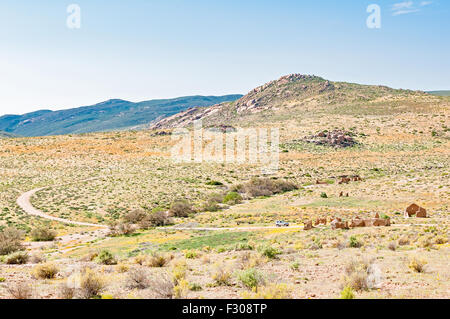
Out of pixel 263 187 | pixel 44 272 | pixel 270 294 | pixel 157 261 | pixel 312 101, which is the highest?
pixel 312 101

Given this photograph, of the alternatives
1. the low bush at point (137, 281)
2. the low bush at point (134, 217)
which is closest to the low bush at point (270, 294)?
the low bush at point (137, 281)

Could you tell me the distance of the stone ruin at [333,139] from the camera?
76688 mm

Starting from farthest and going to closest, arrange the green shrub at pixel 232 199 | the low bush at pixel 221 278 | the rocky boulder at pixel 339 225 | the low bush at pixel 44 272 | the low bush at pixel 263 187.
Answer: the low bush at pixel 263 187
the green shrub at pixel 232 199
the rocky boulder at pixel 339 225
the low bush at pixel 44 272
the low bush at pixel 221 278

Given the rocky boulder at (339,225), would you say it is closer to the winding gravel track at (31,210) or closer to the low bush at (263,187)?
the winding gravel track at (31,210)

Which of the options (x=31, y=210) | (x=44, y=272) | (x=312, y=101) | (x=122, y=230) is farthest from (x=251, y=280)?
(x=312, y=101)

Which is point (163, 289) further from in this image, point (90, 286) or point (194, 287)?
point (90, 286)

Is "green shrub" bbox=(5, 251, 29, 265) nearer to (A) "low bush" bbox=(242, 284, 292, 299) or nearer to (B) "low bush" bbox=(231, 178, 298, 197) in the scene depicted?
(A) "low bush" bbox=(242, 284, 292, 299)

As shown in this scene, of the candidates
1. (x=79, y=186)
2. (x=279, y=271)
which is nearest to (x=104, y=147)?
(x=79, y=186)

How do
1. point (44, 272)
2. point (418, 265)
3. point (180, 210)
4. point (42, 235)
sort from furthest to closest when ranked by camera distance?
point (180, 210), point (42, 235), point (44, 272), point (418, 265)

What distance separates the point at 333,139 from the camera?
256 ft

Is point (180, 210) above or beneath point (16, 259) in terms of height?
beneath

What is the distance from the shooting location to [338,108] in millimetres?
104938

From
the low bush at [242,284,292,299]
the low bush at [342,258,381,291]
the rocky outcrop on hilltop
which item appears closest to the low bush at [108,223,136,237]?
the low bush at [242,284,292,299]

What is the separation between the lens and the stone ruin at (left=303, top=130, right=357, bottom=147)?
7669 centimetres
